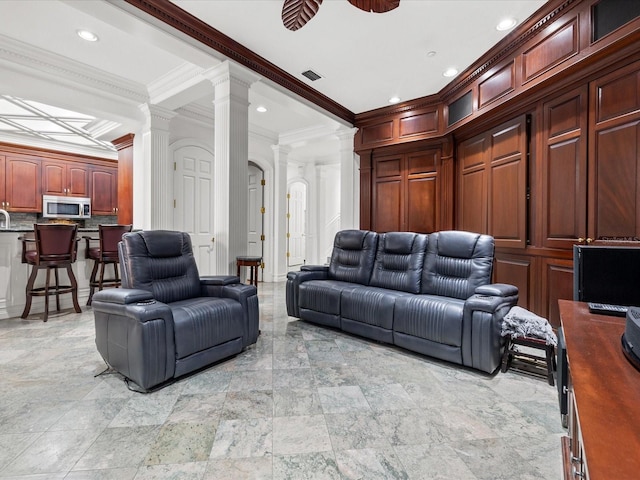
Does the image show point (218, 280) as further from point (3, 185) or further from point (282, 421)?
point (3, 185)

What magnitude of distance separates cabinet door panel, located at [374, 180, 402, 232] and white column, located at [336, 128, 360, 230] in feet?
1.19

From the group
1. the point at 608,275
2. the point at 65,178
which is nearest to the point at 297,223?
the point at 65,178

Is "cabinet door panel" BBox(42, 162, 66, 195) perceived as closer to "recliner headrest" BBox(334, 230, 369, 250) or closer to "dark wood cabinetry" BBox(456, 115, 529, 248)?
"recliner headrest" BBox(334, 230, 369, 250)

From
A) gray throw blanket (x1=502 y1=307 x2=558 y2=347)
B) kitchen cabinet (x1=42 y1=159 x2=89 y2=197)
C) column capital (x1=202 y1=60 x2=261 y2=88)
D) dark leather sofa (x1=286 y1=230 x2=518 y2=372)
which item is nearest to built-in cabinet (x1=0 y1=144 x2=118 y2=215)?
kitchen cabinet (x1=42 y1=159 x2=89 y2=197)

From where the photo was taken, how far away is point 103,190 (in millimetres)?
7117

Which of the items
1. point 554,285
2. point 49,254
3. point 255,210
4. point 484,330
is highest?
point 255,210

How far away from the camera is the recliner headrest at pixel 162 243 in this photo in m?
2.59

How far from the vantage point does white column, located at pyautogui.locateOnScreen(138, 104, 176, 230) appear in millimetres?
4352

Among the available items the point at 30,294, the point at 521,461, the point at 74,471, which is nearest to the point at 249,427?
the point at 74,471

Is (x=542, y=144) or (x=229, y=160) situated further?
(x=229, y=160)

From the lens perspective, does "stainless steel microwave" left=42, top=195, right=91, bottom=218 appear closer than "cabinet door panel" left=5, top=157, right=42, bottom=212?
No

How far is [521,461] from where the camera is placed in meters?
1.45

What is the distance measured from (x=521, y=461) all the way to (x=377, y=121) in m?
4.54

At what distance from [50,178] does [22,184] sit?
0.46 metres
